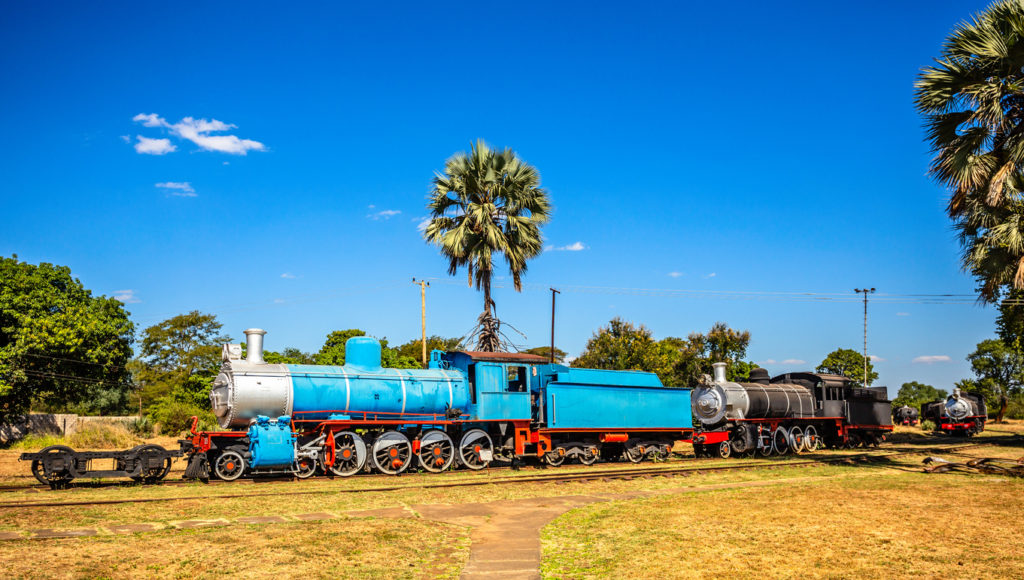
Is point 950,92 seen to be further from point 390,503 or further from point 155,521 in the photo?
point 155,521

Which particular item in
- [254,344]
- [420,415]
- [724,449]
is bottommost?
[724,449]

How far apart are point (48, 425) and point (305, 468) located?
76.2ft

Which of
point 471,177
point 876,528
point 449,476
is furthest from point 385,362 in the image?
Answer: point 876,528

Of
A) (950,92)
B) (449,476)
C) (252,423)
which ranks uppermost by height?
(950,92)

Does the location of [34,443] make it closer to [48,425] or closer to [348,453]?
[48,425]

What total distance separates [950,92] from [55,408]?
49.6 meters

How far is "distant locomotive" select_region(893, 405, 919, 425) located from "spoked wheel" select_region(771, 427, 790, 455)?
90.1 feet

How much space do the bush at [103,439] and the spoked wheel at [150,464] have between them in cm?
1246

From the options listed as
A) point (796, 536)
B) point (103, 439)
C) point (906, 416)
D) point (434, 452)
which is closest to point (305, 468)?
point (434, 452)

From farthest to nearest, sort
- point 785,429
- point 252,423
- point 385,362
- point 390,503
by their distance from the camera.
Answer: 1. point 385,362
2. point 785,429
3. point 252,423
4. point 390,503

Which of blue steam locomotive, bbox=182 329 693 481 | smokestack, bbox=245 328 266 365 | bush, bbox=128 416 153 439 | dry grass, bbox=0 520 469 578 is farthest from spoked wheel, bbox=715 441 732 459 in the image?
bush, bbox=128 416 153 439

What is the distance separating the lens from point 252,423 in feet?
54.9

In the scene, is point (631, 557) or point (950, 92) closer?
point (631, 557)

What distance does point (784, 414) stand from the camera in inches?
1032
